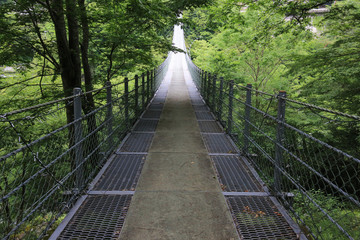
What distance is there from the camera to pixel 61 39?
5.75m

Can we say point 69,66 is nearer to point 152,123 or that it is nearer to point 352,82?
point 152,123

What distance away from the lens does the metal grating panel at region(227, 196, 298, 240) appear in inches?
102

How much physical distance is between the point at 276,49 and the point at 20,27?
11523mm

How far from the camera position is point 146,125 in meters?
7.16

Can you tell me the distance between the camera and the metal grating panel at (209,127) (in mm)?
6695

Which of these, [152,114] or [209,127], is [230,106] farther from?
[152,114]

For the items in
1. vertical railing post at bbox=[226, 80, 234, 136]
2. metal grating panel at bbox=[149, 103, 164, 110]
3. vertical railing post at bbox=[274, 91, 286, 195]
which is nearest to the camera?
vertical railing post at bbox=[274, 91, 286, 195]

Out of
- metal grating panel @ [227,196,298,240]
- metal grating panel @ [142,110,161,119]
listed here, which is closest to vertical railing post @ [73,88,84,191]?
metal grating panel @ [227,196,298,240]

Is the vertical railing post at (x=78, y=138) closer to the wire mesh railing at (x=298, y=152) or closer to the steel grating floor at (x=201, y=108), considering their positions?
the wire mesh railing at (x=298, y=152)

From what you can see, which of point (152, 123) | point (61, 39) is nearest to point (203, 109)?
point (152, 123)

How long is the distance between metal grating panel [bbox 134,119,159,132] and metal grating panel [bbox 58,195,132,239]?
3480 mm

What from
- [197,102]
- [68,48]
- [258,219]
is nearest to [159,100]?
[197,102]

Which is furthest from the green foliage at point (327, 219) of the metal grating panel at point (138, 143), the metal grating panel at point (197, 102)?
the metal grating panel at point (197, 102)

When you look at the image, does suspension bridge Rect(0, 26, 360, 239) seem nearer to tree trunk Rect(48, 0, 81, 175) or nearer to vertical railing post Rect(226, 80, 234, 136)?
vertical railing post Rect(226, 80, 234, 136)
